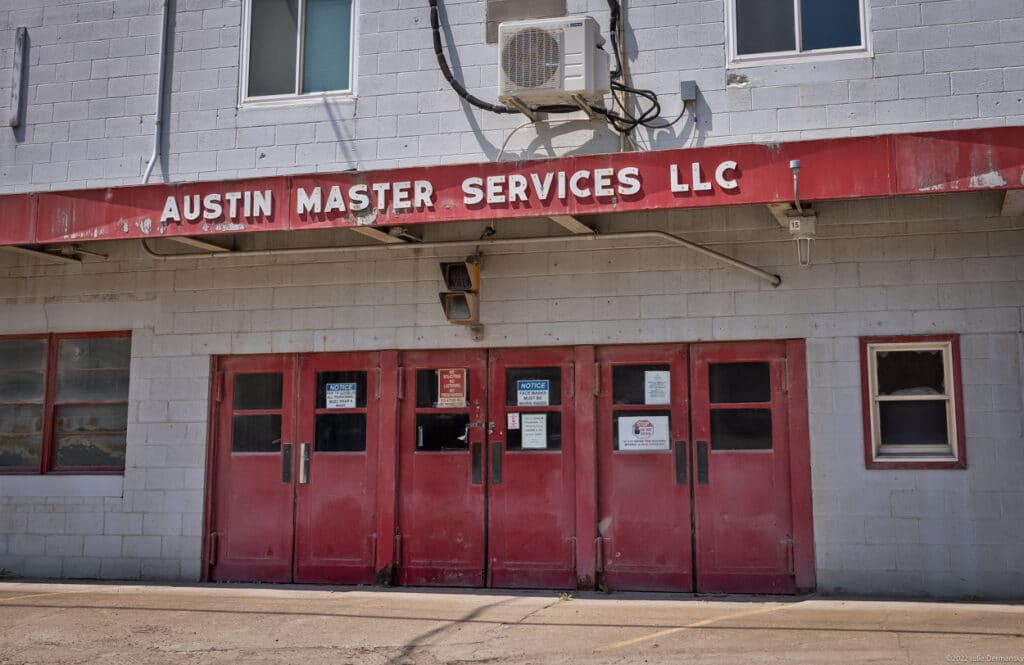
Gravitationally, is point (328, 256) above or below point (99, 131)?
below

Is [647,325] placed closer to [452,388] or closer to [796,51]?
[452,388]

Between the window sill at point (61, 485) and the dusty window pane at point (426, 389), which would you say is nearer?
the dusty window pane at point (426, 389)

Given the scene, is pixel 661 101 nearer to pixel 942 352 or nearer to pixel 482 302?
pixel 482 302

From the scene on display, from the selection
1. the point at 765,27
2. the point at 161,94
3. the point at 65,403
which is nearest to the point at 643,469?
the point at 765,27

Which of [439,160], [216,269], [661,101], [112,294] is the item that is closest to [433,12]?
[439,160]

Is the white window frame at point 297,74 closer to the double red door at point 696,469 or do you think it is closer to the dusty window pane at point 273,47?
the dusty window pane at point 273,47

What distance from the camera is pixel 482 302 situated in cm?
984

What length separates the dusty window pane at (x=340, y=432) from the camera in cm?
1009

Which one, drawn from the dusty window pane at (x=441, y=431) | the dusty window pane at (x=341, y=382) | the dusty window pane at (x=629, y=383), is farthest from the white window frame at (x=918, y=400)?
the dusty window pane at (x=341, y=382)

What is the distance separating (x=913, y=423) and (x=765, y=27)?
12.3 ft

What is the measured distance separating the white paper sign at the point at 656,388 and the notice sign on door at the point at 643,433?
0.16 m

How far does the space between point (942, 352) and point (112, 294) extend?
26.3ft

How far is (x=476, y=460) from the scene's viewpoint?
9766 mm

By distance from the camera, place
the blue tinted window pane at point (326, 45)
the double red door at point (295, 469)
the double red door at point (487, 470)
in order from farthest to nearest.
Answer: the blue tinted window pane at point (326, 45), the double red door at point (295, 469), the double red door at point (487, 470)
